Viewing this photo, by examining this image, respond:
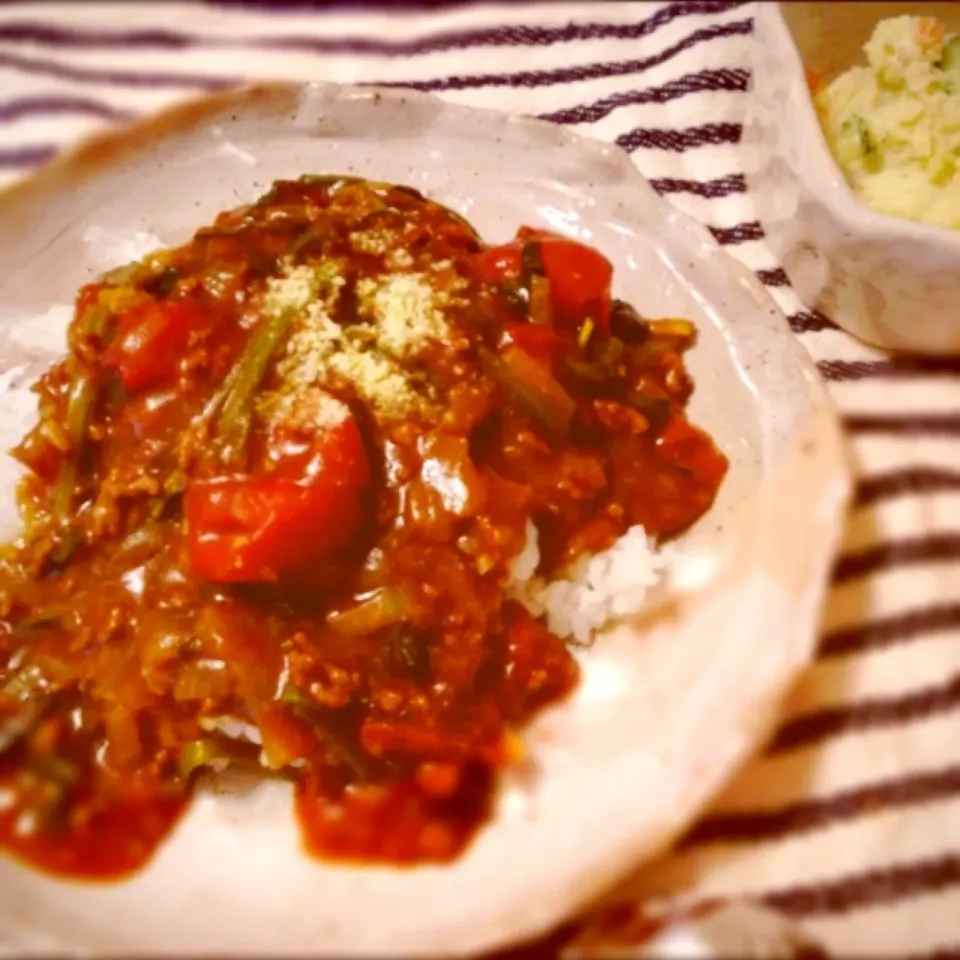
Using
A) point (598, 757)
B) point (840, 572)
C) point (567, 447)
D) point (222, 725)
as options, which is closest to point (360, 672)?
point (222, 725)

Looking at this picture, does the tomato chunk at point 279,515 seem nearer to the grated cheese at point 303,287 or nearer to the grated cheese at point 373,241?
the grated cheese at point 303,287

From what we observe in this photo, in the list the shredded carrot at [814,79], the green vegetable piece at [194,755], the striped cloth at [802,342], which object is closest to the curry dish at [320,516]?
the green vegetable piece at [194,755]

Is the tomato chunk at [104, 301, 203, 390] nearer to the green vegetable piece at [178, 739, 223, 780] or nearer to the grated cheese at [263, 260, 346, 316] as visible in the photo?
the grated cheese at [263, 260, 346, 316]

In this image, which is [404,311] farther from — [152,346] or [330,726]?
[330,726]

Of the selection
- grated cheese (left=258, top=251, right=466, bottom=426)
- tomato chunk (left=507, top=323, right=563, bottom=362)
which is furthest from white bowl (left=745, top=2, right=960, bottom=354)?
grated cheese (left=258, top=251, right=466, bottom=426)

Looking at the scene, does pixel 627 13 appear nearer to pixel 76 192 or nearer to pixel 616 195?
pixel 616 195
